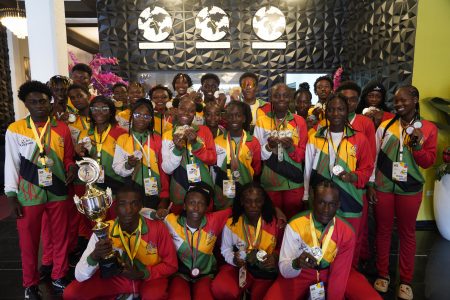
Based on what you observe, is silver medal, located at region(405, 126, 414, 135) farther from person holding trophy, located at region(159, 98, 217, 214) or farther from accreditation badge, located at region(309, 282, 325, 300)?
person holding trophy, located at region(159, 98, 217, 214)

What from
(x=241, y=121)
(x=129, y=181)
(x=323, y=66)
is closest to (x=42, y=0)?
(x=129, y=181)

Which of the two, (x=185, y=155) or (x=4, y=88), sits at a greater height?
(x=4, y=88)

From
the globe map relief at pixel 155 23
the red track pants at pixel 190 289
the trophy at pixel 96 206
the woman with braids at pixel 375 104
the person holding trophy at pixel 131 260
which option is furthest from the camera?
the globe map relief at pixel 155 23

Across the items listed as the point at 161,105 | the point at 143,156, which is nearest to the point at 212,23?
the point at 161,105

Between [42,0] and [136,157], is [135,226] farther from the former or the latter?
[42,0]

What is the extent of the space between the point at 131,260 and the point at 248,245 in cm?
88

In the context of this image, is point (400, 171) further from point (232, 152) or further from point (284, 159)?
point (232, 152)

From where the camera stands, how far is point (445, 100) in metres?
4.10

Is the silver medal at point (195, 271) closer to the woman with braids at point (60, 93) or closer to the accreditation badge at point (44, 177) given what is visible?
the accreditation badge at point (44, 177)

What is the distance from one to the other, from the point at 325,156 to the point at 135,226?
156 centimetres

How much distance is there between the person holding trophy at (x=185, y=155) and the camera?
2.75 meters

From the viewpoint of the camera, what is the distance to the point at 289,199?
3078 millimetres

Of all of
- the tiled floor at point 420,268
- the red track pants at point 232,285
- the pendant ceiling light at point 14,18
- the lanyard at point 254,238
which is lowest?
the tiled floor at point 420,268

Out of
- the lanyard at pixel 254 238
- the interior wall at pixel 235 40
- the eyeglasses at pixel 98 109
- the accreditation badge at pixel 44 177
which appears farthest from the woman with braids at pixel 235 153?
the interior wall at pixel 235 40
